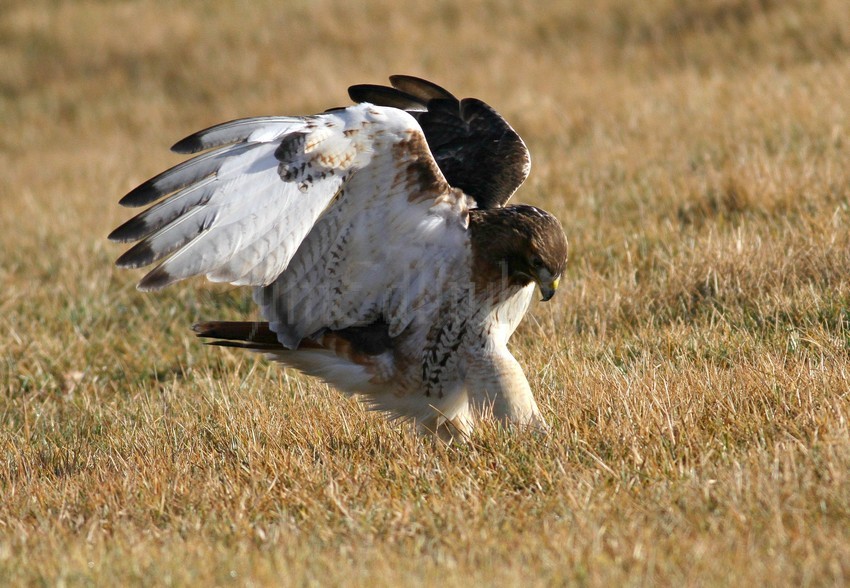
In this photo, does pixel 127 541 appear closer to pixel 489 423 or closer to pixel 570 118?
pixel 489 423

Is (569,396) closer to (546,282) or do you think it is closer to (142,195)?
(546,282)

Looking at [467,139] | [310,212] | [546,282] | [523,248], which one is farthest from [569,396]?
[467,139]

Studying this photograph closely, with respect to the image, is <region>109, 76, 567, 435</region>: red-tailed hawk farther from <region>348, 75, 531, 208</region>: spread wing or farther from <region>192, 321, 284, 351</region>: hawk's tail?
<region>348, 75, 531, 208</region>: spread wing

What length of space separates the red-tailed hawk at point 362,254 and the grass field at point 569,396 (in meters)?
0.26

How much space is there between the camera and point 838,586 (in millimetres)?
2648

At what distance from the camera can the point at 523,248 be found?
161 inches

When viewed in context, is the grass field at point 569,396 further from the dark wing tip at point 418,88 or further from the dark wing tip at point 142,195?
the dark wing tip at point 418,88

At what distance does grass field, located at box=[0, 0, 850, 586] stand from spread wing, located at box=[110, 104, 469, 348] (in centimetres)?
66

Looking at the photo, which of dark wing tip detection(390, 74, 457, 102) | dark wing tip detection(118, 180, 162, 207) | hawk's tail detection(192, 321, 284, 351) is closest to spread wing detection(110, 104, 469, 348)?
dark wing tip detection(118, 180, 162, 207)

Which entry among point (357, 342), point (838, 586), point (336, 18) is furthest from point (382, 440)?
point (336, 18)

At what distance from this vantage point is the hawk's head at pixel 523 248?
4.09 m

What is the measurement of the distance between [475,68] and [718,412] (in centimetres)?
952

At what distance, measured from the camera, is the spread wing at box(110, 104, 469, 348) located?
373 centimetres

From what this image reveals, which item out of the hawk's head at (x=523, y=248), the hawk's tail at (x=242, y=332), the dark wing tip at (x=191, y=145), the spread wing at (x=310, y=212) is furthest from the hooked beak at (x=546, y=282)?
the dark wing tip at (x=191, y=145)
